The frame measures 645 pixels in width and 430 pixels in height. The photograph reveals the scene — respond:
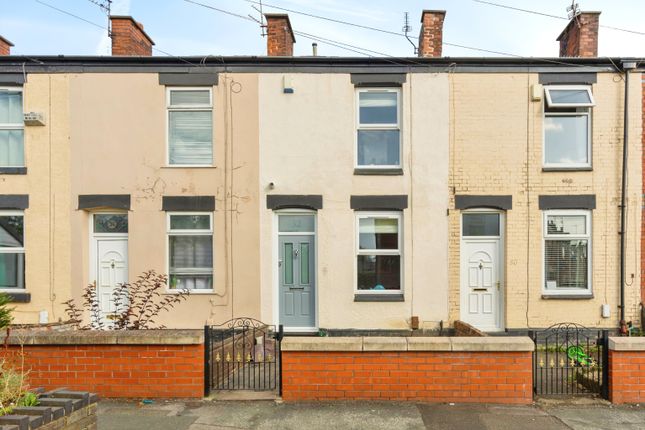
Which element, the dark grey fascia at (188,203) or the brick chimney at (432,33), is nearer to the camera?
the dark grey fascia at (188,203)

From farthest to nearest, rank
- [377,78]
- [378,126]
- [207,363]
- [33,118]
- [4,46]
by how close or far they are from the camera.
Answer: [4,46], [378,126], [377,78], [33,118], [207,363]

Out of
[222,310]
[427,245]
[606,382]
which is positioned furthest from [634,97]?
[222,310]

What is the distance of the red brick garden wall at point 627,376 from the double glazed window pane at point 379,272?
4.42 meters

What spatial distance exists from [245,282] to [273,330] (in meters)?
1.17

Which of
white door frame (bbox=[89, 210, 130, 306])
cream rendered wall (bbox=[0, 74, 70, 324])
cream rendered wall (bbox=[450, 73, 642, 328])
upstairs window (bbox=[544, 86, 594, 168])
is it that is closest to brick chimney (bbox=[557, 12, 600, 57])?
cream rendered wall (bbox=[450, 73, 642, 328])

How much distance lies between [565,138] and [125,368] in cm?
943

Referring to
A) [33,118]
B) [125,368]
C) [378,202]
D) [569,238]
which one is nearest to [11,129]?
[33,118]

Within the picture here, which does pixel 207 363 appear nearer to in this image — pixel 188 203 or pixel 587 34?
pixel 188 203

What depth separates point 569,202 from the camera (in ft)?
29.3

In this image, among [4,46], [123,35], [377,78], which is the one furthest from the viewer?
[4,46]

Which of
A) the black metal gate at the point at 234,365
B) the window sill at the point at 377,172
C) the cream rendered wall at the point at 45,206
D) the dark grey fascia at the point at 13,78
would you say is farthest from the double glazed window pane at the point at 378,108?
the dark grey fascia at the point at 13,78

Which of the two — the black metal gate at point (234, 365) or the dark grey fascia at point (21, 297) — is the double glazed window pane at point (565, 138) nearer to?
the black metal gate at point (234, 365)

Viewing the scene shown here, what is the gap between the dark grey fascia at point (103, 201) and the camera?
907cm

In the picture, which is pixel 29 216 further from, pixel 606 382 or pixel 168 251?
pixel 606 382
